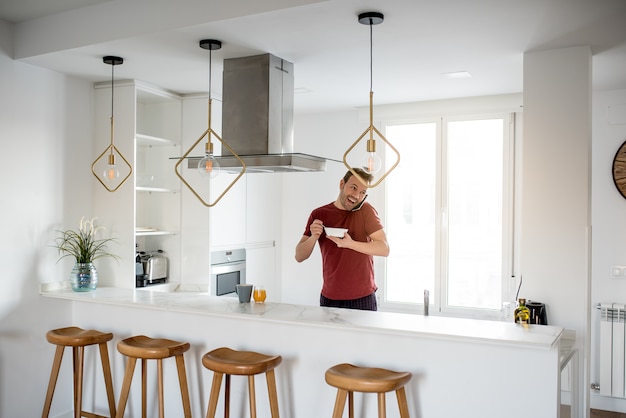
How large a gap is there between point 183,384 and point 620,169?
3.57 meters

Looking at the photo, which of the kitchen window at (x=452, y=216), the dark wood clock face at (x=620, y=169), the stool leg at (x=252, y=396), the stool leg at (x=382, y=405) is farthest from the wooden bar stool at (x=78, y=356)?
the dark wood clock face at (x=620, y=169)

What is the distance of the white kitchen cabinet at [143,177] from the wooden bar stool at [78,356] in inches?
26.2

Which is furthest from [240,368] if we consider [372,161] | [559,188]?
[559,188]

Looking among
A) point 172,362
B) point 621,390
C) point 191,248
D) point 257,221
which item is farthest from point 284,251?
A: point 621,390

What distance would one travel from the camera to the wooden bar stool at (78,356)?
3.38 m

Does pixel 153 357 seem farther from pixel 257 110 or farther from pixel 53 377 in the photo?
pixel 257 110

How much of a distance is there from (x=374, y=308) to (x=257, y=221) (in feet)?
6.32

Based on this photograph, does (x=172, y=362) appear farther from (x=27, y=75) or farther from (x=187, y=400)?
(x=27, y=75)

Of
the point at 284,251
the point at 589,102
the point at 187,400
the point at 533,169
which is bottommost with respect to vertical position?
the point at 187,400

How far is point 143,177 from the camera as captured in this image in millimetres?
4328

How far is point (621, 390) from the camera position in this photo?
427 cm

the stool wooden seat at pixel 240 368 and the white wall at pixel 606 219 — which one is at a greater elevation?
the white wall at pixel 606 219

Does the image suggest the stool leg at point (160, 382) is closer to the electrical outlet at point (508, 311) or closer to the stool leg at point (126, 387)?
the stool leg at point (126, 387)

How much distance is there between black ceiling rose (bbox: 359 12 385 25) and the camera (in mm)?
2695
